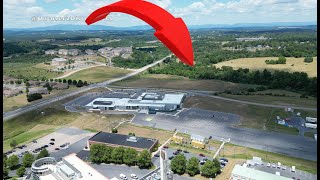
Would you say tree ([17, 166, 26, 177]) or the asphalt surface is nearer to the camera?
tree ([17, 166, 26, 177])

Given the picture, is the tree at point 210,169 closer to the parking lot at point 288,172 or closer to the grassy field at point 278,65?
the parking lot at point 288,172

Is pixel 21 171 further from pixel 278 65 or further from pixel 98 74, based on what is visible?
pixel 278 65

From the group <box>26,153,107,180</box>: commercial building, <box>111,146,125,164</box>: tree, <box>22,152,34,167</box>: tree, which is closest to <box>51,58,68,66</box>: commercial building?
<box>22,152,34,167</box>: tree

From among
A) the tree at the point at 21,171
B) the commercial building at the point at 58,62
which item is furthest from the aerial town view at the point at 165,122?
the commercial building at the point at 58,62

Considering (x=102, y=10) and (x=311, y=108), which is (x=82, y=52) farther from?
(x=102, y=10)

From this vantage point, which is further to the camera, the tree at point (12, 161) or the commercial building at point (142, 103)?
the commercial building at point (142, 103)

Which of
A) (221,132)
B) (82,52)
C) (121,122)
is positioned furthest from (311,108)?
(82,52)

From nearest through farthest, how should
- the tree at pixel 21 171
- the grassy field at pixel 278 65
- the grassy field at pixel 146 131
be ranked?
the tree at pixel 21 171 → the grassy field at pixel 146 131 → the grassy field at pixel 278 65

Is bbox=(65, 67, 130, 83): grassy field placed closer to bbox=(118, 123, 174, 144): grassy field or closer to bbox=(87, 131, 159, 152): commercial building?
bbox=(118, 123, 174, 144): grassy field
